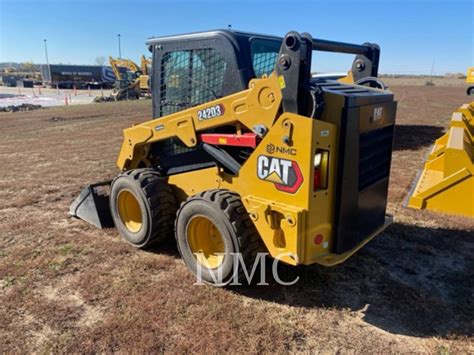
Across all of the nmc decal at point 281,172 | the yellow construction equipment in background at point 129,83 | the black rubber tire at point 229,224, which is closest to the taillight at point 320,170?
the nmc decal at point 281,172

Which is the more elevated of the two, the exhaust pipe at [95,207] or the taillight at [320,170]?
the taillight at [320,170]

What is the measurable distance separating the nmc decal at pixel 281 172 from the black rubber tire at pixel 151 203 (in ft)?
4.40

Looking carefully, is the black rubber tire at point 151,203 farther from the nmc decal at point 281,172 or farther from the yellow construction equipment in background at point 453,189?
the yellow construction equipment in background at point 453,189

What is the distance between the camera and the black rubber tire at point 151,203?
429 cm

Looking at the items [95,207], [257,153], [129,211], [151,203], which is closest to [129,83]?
[95,207]

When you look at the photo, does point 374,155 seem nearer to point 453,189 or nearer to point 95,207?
point 453,189

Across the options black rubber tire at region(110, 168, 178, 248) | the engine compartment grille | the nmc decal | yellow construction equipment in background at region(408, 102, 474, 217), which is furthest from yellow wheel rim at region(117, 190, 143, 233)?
yellow construction equipment in background at region(408, 102, 474, 217)

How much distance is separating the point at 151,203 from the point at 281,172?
5.34 feet

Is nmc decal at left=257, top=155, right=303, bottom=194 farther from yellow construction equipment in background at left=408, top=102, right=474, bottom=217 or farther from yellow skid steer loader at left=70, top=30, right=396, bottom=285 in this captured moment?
yellow construction equipment in background at left=408, top=102, right=474, bottom=217

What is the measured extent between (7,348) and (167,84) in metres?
2.81

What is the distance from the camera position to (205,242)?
400cm

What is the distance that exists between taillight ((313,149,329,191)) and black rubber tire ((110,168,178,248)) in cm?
177

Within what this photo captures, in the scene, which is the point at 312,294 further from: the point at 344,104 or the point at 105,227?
the point at 105,227

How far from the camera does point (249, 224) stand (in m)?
3.48
